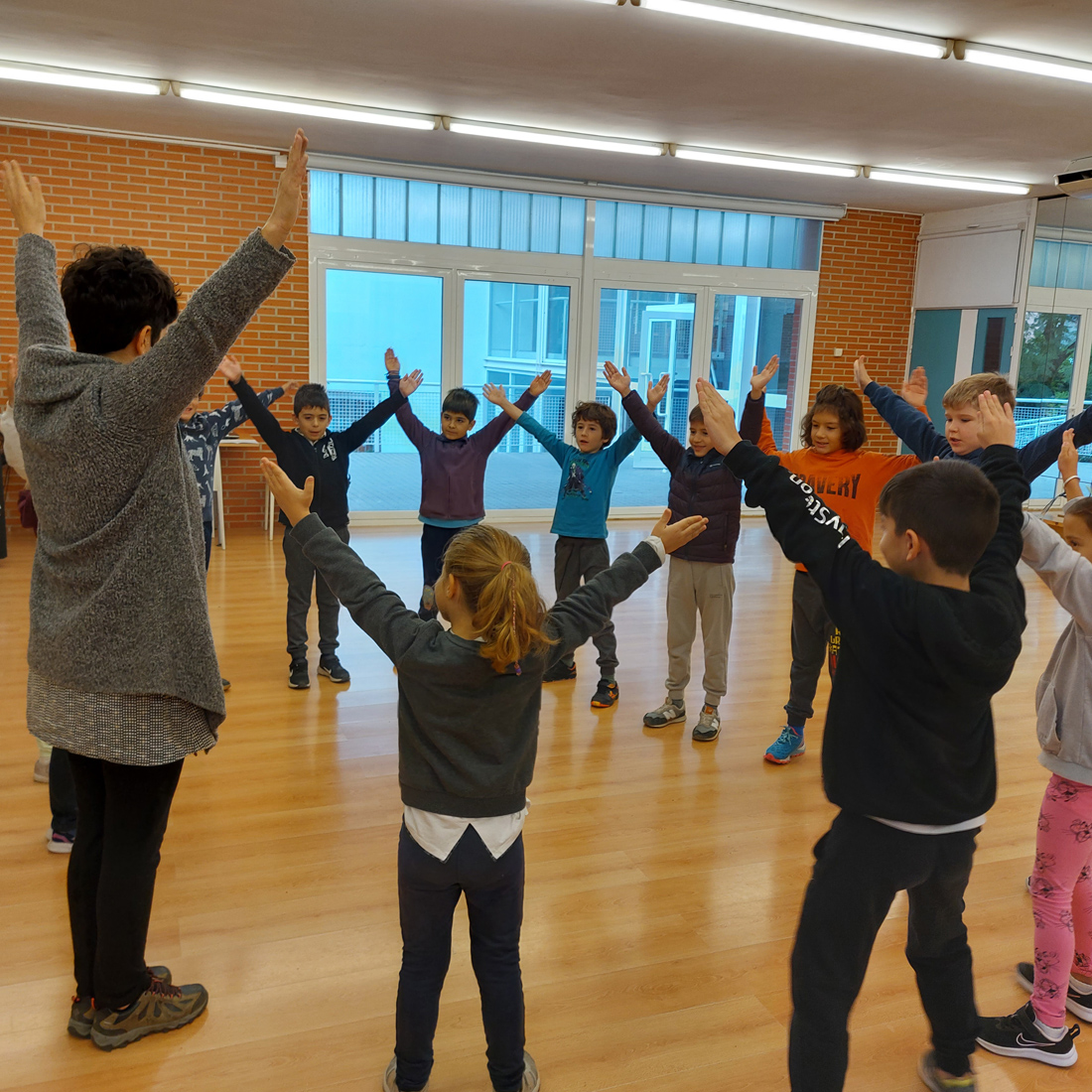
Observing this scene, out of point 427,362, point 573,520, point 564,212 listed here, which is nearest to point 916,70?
point 573,520

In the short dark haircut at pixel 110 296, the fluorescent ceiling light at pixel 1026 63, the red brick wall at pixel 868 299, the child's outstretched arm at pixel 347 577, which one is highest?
the fluorescent ceiling light at pixel 1026 63

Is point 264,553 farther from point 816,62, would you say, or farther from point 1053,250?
point 1053,250

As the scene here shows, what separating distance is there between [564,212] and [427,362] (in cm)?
190

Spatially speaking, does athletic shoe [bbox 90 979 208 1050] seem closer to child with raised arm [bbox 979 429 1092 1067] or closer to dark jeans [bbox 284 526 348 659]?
child with raised arm [bbox 979 429 1092 1067]

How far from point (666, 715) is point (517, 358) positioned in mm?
5601

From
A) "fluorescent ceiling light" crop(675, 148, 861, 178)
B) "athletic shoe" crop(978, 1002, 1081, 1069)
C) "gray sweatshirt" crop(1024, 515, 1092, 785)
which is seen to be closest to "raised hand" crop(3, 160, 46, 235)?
"gray sweatshirt" crop(1024, 515, 1092, 785)

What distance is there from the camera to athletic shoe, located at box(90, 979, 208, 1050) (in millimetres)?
1877

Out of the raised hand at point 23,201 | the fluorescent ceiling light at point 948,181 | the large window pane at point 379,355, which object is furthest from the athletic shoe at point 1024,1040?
the fluorescent ceiling light at point 948,181

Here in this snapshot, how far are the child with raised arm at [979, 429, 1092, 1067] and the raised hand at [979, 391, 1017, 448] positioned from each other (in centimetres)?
23

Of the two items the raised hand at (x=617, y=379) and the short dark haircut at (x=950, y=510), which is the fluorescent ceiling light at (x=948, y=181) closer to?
the raised hand at (x=617, y=379)

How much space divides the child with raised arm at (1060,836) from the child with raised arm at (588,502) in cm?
221

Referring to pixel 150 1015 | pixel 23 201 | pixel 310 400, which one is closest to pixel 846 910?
pixel 150 1015

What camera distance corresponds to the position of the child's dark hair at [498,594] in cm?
153

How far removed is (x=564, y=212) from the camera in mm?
8672
